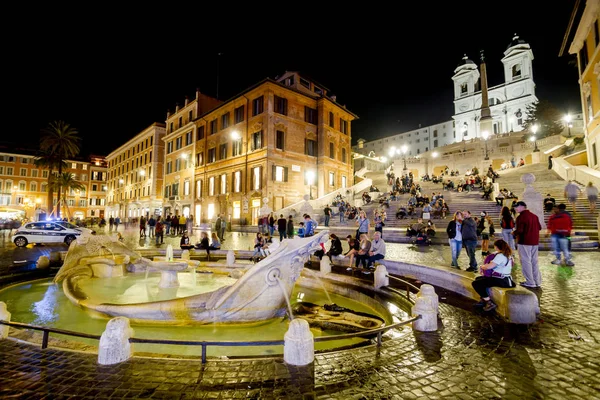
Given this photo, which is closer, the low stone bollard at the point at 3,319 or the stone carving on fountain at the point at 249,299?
the low stone bollard at the point at 3,319

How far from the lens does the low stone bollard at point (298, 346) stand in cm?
331

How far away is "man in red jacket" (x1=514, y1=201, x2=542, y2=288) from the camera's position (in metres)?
6.28

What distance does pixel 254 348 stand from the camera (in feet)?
14.8

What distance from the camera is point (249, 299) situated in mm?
5023

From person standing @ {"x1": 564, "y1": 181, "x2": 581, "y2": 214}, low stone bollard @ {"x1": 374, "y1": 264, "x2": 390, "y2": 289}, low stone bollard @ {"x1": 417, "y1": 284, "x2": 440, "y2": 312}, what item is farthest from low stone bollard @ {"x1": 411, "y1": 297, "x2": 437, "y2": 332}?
person standing @ {"x1": 564, "y1": 181, "x2": 581, "y2": 214}

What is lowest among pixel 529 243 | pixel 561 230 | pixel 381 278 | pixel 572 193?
pixel 381 278

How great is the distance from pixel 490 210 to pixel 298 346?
64.2ft

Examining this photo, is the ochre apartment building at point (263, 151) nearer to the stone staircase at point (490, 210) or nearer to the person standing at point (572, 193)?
the stone staircase at point (490, 210)

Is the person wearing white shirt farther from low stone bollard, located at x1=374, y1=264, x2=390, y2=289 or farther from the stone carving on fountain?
the stone carving on fountain

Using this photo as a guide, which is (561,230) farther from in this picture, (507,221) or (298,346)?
(298,346)

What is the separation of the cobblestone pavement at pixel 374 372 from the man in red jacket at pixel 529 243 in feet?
7.23

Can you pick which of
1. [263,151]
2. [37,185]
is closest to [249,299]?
[263,151]

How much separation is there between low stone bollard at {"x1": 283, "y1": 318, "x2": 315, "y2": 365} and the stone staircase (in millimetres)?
13443

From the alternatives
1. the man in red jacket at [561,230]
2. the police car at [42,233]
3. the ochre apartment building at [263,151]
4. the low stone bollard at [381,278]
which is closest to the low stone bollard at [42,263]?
the police car at [42,233]
